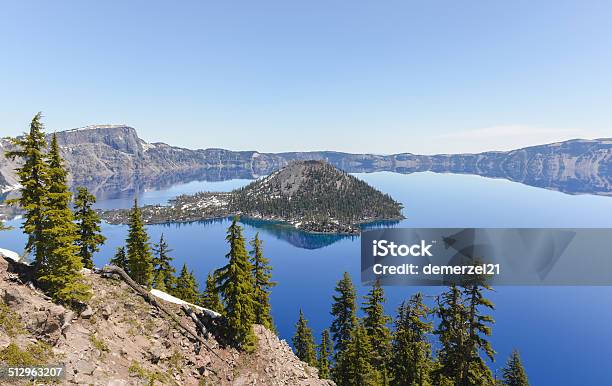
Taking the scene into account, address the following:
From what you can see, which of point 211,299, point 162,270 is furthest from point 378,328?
point 162,270

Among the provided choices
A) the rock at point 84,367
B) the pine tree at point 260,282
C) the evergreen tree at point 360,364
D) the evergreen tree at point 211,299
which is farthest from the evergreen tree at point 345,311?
the rock at point 84,367

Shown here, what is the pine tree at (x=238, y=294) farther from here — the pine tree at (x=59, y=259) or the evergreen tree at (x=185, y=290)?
the evergreen tree at (x=185, y=290)

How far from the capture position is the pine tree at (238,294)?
3225cm

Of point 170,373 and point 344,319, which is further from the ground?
point 170,373

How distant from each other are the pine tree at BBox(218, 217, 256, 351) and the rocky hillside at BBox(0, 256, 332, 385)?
5.40ft

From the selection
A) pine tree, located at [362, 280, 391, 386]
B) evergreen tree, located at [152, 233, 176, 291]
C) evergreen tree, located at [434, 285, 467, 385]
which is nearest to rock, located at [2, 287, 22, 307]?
evergreen tree, located at [434, 285, 467, 385]

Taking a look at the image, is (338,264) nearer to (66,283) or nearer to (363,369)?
(363,369)

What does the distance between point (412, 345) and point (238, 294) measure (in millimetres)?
20868

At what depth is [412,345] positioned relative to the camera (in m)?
36.7

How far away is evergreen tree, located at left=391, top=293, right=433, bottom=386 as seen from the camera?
36.5m

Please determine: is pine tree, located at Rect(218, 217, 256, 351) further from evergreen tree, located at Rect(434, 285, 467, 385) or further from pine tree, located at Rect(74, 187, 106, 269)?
evergreen tree, located at Rect(434, 285, 467, 385)

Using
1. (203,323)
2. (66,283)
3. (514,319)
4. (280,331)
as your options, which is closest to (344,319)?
(203,323)

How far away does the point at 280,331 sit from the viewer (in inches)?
4018

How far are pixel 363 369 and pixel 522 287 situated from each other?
14483cm
